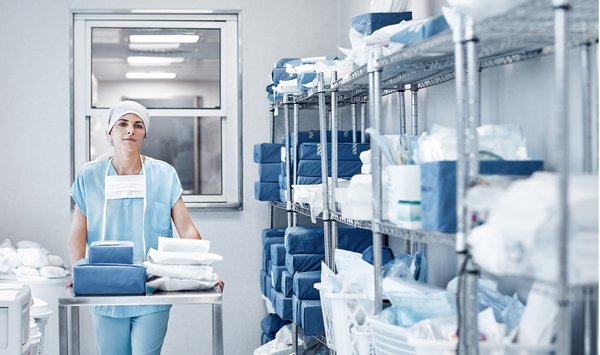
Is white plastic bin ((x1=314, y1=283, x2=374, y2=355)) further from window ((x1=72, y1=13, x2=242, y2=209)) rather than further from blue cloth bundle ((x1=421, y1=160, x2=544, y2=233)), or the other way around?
window ((x1=72, y1=13, x2=242, y2=209))

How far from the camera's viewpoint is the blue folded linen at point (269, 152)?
3.58 m

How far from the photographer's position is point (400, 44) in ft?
5.99

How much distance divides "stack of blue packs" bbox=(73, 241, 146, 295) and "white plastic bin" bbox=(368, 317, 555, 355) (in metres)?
0.82

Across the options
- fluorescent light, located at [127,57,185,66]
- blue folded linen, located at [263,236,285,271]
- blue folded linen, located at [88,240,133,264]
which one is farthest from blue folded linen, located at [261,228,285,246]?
blue folded linen, located at [88,240,133,264]

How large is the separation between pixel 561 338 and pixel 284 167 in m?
2.33

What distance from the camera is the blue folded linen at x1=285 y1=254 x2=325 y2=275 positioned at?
9.80 feet

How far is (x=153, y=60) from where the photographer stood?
4.11 metres

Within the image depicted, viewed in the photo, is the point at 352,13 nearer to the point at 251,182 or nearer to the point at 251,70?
the point at 251,70

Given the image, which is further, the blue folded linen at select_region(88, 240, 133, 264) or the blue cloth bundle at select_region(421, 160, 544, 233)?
the blue folded linen at select_region(88, 240, 133, 264)

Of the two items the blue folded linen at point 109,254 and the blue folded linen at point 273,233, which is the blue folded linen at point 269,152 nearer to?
the blue folded linen at point 273,233

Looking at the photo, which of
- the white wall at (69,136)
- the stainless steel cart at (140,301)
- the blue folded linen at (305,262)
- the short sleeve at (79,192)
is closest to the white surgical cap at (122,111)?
the short sleeve at (79,192)

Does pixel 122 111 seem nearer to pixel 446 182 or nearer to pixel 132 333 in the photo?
pixel 132 333

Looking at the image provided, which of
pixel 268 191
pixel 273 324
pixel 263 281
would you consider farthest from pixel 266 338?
pixel 268 191

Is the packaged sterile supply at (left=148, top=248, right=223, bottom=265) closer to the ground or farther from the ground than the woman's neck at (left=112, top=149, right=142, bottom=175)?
closer to the ground
